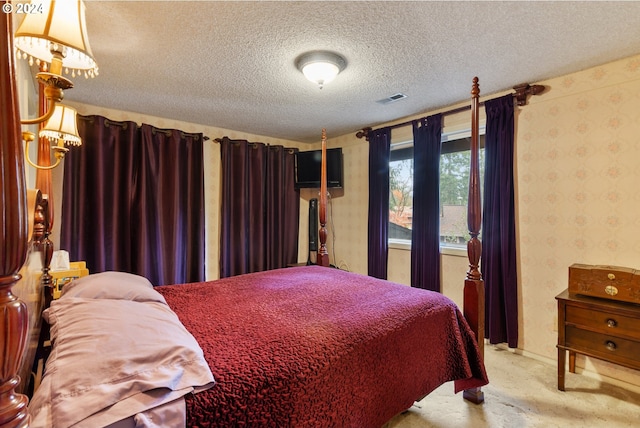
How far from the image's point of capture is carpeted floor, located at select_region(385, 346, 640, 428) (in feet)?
5.91

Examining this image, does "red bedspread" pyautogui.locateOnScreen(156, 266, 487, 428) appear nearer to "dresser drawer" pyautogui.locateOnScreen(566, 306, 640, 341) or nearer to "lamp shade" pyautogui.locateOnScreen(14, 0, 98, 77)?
"dresser drawer" pyautogui.locateOnScreen(566, 306, 640, 341)

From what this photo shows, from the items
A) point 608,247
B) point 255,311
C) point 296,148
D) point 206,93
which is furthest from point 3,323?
point 296,148

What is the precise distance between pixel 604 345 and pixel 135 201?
4339 millimetres

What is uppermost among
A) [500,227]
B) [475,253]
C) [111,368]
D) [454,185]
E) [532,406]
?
[454,185]

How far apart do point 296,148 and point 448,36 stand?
10.4 feet

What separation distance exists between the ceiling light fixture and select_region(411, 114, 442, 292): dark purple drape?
58.4 inches

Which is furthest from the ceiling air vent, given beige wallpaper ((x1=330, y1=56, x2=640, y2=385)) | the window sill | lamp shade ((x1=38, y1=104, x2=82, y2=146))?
lamp shade ((x1=38, y1=104, x2=82, y2=146))

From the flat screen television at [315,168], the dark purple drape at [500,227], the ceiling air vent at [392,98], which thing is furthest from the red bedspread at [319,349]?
the flat screen television at [315,168]

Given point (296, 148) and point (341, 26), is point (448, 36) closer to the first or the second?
point (341, 26)

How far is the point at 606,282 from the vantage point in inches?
78.5

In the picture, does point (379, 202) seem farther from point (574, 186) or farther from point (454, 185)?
point (574, 186)

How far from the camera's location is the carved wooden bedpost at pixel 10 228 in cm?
42

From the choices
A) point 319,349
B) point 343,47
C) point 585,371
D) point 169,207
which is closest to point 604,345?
point 585,371

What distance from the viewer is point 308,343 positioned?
1.24 m
